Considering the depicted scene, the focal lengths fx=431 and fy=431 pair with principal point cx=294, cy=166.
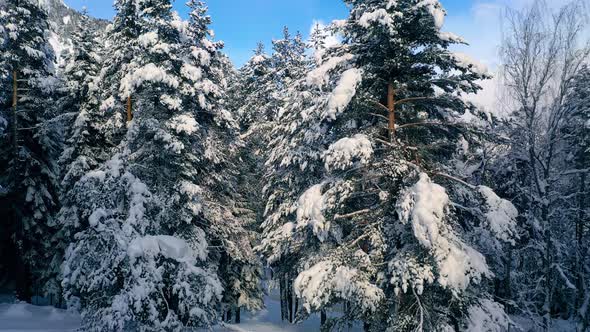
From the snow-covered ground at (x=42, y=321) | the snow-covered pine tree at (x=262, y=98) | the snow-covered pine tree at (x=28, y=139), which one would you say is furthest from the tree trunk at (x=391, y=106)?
the snow-covered pine tree at (x=28, y=139)

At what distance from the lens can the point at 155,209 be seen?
15.0 metres

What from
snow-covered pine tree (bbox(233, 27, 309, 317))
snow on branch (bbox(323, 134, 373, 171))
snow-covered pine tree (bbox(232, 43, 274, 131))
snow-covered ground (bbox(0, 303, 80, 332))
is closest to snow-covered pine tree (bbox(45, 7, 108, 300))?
snow-covered ground (bbox(0, 303, 80, 332))

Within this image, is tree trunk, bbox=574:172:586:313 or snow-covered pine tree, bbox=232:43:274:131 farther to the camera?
snow-covered pine tree, bbox=232:43:274:131

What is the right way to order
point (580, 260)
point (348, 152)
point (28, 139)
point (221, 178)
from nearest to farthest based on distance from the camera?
point (348, 152), point (580, 260), point (221, 178), point (28, 139)

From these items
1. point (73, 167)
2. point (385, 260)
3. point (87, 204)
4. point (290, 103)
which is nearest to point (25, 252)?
point (73, 167)

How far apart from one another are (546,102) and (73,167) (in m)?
21.4

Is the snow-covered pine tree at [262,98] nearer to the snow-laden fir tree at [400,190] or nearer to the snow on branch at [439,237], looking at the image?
the snow-laden fir tree at [400,190]

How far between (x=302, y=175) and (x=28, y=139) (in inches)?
588

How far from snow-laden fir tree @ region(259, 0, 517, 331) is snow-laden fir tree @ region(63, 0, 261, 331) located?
5.23 meters

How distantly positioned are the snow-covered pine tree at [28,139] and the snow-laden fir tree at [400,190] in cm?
1705

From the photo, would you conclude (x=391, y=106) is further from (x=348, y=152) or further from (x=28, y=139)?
(x=28, y=139)

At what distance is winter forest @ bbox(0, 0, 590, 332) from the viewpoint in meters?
9.70

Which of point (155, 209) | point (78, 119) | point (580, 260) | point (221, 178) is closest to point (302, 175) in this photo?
point (221, 178)

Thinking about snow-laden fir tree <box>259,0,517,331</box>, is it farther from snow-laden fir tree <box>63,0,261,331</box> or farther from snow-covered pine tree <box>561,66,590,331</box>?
snow-covered pine tree <box>561,66,590,331</box>
